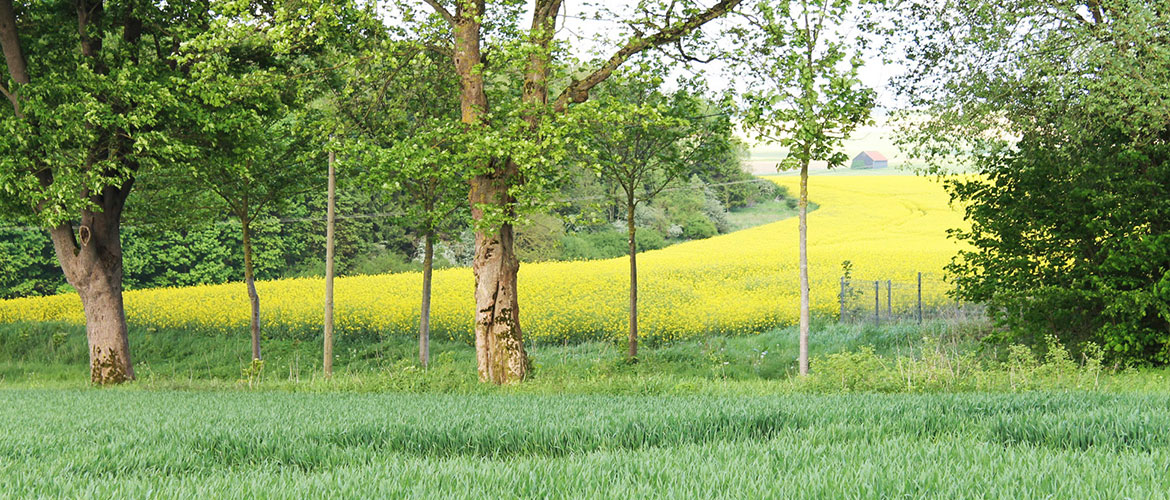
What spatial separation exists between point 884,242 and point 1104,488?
4132cm

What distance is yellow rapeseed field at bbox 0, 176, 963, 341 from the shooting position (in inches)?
955

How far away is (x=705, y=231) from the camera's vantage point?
182ft

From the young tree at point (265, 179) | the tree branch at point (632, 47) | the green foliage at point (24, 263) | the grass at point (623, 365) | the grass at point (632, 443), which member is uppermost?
the tree branch at point (632, 47)

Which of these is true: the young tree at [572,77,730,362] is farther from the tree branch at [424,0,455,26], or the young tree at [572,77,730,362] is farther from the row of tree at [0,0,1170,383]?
the tree branch at [424,0,455,26]

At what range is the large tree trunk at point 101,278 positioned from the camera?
1742 cm

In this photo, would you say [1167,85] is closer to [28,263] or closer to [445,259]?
[445,259]

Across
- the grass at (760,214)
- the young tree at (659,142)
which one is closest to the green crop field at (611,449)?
the young tree at (659,142)

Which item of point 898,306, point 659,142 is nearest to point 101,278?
point 659,142

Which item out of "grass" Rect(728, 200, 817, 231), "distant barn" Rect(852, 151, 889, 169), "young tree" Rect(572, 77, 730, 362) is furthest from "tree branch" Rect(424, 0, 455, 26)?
"distant barn" Rect(852, 151, 889, 169)

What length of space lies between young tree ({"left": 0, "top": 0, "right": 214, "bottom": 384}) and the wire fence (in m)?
16.9

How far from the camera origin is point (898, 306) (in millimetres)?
24750

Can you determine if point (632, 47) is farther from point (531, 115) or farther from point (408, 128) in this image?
point (408, 128)

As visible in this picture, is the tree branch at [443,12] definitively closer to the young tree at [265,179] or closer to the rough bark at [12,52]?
the young tree at [265,179]

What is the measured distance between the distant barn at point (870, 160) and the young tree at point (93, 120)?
6807cm
